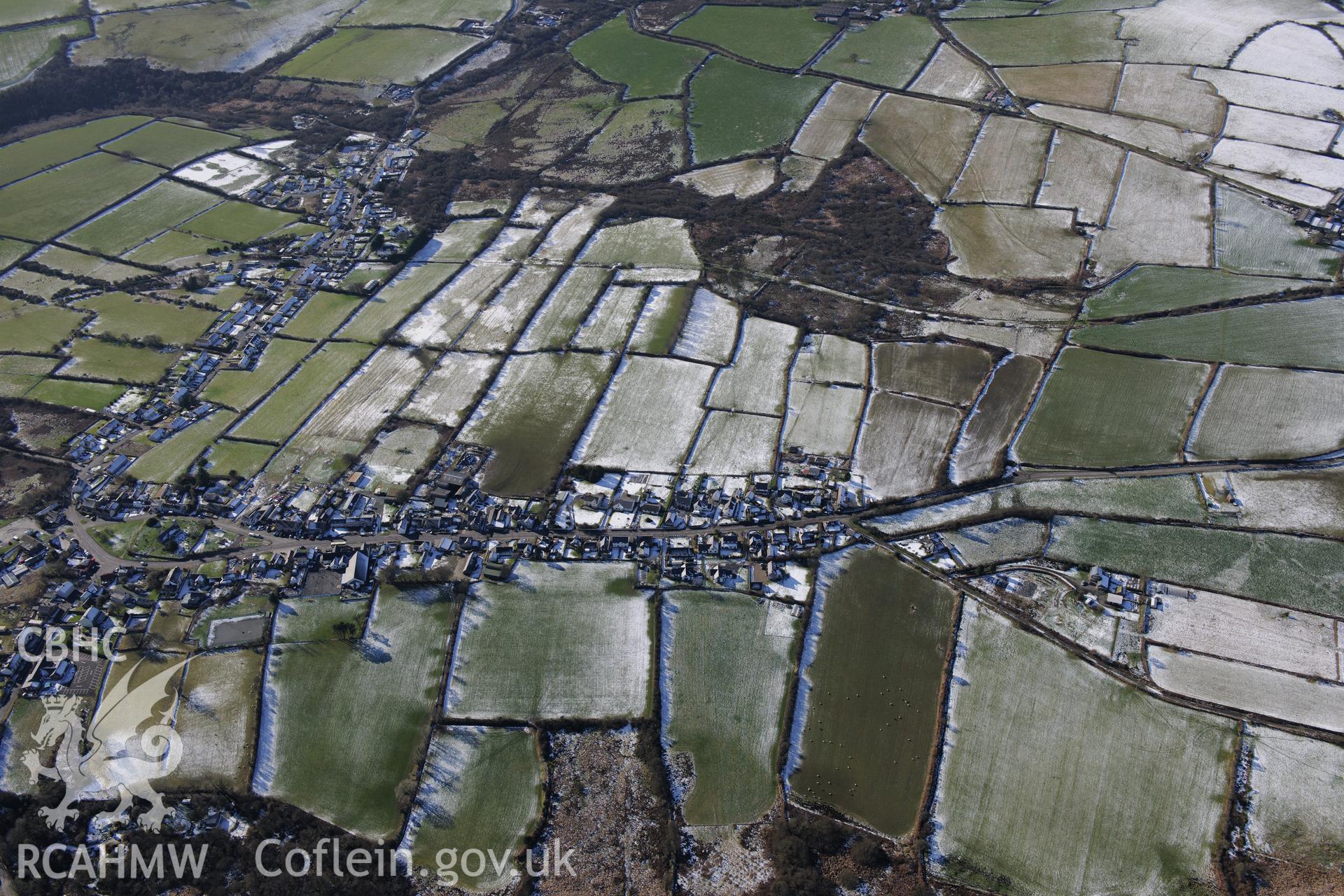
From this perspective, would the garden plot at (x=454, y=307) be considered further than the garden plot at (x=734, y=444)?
Yes

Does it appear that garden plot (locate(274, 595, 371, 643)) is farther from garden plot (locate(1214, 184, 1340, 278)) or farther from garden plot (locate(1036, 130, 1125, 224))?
garden plot (locate(1214, 184, 1340, 278))

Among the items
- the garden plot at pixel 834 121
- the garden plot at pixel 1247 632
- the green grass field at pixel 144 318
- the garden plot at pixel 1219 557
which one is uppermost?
the garden plot at pixel 834 121

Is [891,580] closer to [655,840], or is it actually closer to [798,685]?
[798,685]

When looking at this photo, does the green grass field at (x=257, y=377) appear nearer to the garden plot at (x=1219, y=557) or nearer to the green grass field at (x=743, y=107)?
the green grass field at (x=743, y=107)

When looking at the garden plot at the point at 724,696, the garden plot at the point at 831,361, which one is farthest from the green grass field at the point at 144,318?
the garden plot at the point at 724,696

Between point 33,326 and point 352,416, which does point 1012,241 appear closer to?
point 352,416

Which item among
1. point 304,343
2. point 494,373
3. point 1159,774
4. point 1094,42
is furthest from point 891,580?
point 1094,42
